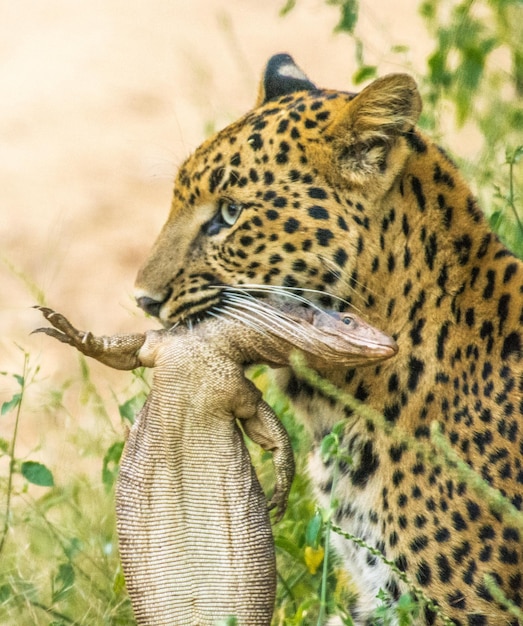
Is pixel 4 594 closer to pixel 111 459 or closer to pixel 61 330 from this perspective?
pixel 111 459

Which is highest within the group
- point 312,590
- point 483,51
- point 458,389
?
point 483,51

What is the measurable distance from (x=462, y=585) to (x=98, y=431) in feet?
8.11

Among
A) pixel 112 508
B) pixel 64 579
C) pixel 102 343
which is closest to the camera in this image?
pixel 102 343

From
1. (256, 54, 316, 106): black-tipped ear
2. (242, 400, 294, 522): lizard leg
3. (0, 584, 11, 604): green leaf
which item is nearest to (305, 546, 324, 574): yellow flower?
(242, 400, 294, 522): lizard leg

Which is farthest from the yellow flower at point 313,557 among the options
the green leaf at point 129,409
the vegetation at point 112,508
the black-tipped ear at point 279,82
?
the black-tipped ear at point 279,82

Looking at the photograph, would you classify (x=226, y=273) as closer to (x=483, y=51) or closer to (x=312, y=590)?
(x=312, y=590)

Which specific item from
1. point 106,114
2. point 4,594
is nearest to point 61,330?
point 4,594

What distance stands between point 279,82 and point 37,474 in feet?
5.60

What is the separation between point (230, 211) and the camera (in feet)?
16.6

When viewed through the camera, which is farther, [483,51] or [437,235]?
[483,51]

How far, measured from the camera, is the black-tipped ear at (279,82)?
18.2 feet

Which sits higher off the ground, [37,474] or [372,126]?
[372,126]

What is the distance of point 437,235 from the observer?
4996mm

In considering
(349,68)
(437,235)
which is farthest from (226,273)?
(349,68)
